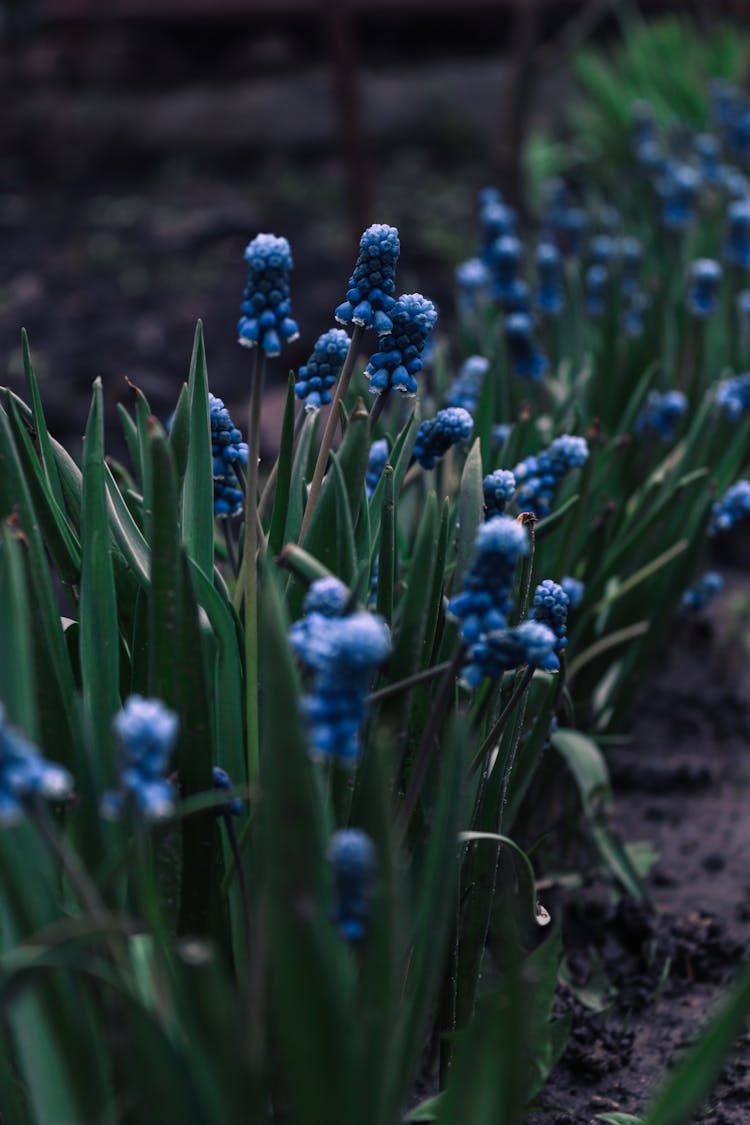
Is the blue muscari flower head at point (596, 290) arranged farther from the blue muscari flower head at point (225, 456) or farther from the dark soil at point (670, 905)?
the blue muscari flower head at point (225, 456)

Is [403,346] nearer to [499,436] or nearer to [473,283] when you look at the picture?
[499,436]

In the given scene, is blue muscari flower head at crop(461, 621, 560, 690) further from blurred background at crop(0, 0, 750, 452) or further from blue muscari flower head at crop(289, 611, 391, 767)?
blurred background at crop(0, 0, 750, 452)

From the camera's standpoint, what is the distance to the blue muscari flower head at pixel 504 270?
288 cm

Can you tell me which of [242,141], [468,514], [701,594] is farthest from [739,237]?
[242,141]

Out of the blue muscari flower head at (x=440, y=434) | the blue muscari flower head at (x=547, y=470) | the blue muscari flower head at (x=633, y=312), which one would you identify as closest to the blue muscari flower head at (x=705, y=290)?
the blue muscari flower head at (x=633, y=312)

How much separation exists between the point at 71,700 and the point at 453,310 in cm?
394

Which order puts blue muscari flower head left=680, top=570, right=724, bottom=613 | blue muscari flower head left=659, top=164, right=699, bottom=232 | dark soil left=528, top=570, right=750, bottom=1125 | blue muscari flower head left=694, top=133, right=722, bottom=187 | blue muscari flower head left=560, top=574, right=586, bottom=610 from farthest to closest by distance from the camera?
blue muscari flower head left=694, top=133, right=722, bottom=187, blue muscari flower head left=659, top=164, right=699, bottom=232, blue muscari flower head left=680, top=570, right=724, bottom=613, blue muscari flower head left=560, top=574, right=586, bottom=610, dark soil left=528, top=570, right=750, bottom=1125

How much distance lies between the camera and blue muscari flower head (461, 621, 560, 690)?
114cm

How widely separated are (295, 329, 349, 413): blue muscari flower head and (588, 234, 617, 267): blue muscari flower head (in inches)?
77.0

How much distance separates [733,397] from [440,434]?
1.05 meters

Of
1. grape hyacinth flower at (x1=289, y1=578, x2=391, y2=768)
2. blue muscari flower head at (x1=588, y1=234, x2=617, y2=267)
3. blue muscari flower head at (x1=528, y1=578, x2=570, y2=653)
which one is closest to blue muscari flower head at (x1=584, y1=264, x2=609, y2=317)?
blue muscari flower head at (x1=588, y1=234, x2=617, y2=267)

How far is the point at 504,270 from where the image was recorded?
114 inches

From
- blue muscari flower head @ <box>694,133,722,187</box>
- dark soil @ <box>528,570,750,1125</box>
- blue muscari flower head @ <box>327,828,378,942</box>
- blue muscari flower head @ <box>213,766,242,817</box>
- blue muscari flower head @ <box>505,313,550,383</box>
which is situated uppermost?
blue muscari flower head @ <box>694,133,722,187</box>

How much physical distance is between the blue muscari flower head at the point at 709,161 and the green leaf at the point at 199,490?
2964mm
